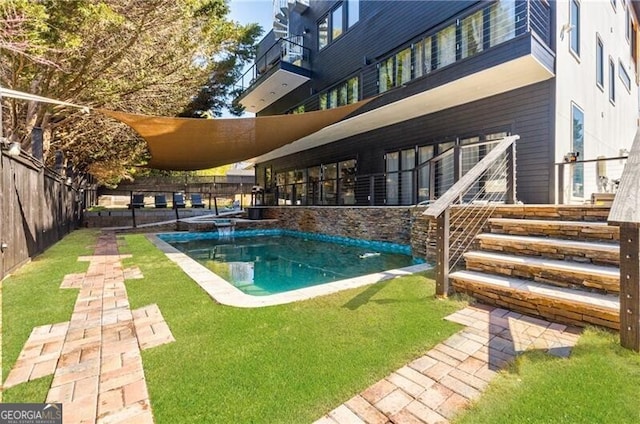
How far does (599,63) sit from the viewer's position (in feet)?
29.6

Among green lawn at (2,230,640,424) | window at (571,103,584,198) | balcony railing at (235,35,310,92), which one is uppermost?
balcony railing at (235,35,310,92)

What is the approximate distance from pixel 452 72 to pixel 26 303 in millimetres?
8509

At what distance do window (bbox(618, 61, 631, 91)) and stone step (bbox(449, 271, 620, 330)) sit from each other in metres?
12.7

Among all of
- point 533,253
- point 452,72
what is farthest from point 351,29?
point 533,253

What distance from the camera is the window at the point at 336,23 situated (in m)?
12.2

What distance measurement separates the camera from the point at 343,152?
12.3 m

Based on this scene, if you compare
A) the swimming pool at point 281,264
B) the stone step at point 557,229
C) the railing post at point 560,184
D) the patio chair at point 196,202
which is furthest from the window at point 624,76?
the patio chair at point 196,202

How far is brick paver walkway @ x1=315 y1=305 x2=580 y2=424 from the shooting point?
5.40ft

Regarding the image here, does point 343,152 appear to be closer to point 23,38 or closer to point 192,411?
point 23,38

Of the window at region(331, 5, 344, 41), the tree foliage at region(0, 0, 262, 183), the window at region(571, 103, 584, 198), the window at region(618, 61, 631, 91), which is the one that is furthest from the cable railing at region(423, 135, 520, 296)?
the window at region(618, 61, 631, 91)

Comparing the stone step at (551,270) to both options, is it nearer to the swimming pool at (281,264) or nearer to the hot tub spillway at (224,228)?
the swimming pool at (281,264)

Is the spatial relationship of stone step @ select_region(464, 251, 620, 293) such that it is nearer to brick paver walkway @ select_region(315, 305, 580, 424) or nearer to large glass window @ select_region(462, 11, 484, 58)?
brick paver walkway @ select_region(315, 305, 580, 424)

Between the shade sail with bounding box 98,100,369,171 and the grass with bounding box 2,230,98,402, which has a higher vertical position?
the shade sail with bounding box 98,100,369,171

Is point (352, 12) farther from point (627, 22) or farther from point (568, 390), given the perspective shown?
point (568, 390)
